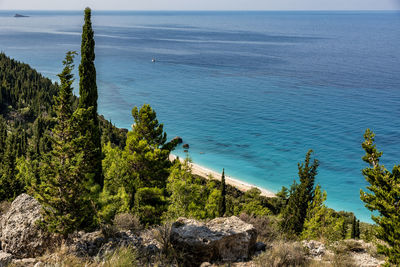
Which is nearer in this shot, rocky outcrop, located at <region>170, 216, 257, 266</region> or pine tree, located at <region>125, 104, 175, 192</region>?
rocky outcrop, located at <region>170, 216, 257, 266</region>

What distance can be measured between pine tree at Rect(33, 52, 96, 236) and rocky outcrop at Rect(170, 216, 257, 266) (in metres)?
4.20

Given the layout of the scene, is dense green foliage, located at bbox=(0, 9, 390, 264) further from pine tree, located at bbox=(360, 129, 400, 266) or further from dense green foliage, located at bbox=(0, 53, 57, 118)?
dense green foliage, located at bbox=(0, 53, 57, 118)

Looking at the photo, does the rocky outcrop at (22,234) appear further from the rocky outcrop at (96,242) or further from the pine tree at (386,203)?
the pine tree at (386,203)

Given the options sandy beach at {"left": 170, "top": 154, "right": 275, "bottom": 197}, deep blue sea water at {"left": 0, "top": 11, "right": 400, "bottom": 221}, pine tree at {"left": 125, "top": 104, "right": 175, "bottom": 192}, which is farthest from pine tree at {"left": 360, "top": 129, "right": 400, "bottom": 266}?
deep blue sea water at {"left": 0, "top": 11, "right": 400, "bottom": 221}

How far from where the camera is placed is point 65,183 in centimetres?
1309

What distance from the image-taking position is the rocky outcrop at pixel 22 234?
11.4 metres

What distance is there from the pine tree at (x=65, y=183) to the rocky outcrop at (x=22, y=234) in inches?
18.8

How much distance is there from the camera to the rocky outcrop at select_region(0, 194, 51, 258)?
11.4 metres

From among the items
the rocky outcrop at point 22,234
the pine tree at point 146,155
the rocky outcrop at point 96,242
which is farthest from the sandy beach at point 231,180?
the rocky outcrop at point 22,234

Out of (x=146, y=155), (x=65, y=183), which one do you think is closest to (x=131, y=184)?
(x=146, y=155)

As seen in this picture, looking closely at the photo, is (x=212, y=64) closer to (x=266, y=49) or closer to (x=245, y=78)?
(x=245, y=78)

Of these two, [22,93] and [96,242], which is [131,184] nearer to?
[96,242]

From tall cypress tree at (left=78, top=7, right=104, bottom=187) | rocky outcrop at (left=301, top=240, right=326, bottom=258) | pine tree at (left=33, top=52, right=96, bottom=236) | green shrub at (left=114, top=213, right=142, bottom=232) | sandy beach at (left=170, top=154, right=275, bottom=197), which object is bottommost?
sandy beach at (left=170, top=154, right=275, bottom=197)

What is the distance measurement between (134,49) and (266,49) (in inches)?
3021
